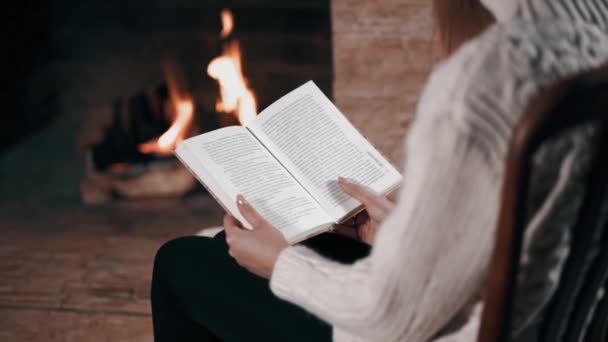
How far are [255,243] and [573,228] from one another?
0.38m

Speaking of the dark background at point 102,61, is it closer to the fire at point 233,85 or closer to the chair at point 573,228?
the fire at point 233,85

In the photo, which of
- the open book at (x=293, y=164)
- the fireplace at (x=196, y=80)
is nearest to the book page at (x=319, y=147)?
the open book at (x=293, y=164)

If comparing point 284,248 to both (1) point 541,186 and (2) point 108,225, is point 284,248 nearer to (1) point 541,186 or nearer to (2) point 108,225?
(1) point 541,186

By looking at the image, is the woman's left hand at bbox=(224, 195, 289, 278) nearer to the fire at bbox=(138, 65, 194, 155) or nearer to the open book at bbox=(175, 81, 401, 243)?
the open book at bbox=(175, 81, 401, 243)

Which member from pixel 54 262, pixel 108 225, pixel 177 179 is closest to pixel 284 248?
pixel 54 262

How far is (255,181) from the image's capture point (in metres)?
0.96

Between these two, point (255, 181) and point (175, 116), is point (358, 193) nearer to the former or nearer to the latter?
point (255, 181)

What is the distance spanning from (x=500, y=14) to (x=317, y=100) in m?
0.43

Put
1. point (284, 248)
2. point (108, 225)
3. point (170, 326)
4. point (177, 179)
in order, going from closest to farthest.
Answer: point (284, 248)
point (170, 326)
point (108, 225)
point (177, 179)

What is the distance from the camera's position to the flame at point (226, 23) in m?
2.46

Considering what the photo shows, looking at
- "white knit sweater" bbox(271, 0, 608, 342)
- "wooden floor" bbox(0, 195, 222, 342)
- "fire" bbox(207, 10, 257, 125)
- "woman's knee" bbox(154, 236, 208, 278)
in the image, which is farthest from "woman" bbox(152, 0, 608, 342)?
"fire" bbox(207, 10, 257, 125)

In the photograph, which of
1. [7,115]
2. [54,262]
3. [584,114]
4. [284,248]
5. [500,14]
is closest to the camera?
[584,114]

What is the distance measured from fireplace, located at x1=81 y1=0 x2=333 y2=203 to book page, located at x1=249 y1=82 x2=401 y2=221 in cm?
130

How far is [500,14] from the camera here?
0.70 meters
